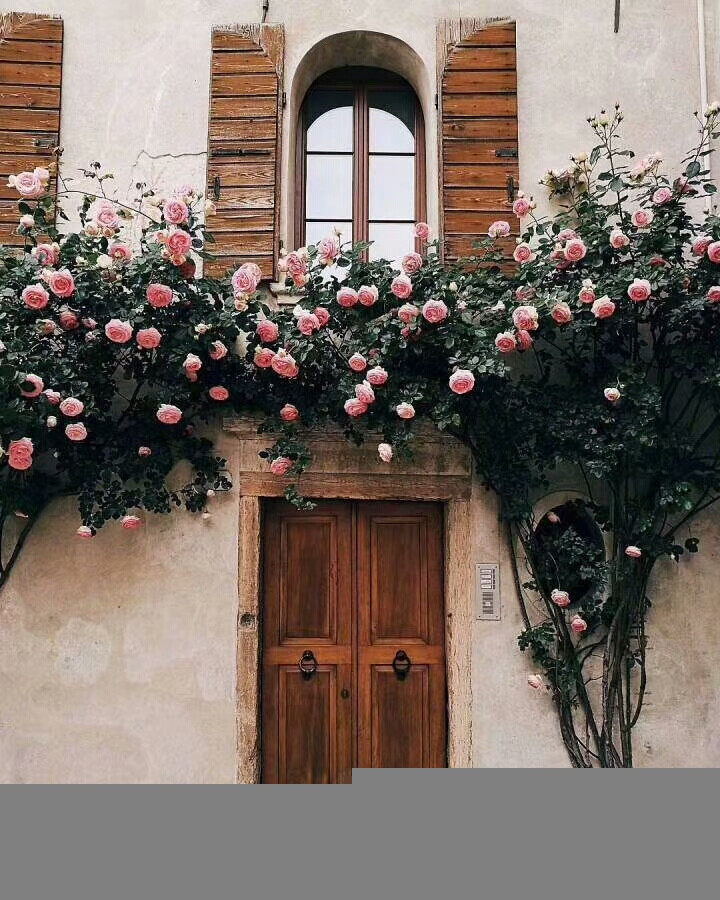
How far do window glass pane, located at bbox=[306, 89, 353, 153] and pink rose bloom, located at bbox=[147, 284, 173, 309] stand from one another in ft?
5.77

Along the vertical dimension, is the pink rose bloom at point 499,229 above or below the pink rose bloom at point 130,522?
above

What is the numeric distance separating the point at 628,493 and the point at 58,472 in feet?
10.4

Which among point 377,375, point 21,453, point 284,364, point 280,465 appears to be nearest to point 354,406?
point 377,375

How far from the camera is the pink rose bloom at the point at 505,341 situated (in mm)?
4445

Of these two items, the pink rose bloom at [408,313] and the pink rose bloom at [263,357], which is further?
the pink rose bloom at [263,357]

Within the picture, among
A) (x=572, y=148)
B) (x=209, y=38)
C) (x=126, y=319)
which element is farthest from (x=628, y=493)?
(x=209, y=38)

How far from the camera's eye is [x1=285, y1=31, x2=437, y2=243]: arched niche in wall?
5.42m

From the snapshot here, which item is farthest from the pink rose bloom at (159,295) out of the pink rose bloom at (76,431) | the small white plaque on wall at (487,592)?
the small white plaque on wall at (487,592)

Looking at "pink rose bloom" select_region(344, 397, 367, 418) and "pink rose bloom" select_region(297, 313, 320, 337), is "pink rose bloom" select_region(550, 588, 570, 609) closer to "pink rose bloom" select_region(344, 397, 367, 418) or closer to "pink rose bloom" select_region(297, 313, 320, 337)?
"pink rose bloom" select_region(344, 397, 367, 418)

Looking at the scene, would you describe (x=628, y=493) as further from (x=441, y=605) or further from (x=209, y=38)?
(x=209, y=38)

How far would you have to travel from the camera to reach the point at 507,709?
16.3 feet

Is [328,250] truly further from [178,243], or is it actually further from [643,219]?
[643,219]

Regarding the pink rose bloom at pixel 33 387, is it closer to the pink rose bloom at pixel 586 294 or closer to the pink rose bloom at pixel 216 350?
the pink rose bloom at pixel 216 350

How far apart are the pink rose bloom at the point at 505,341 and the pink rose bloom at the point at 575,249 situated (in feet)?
1.84
